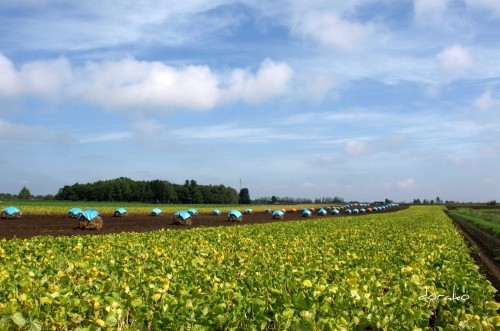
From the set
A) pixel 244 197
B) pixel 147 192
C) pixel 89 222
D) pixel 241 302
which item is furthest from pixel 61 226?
pixel 244 197

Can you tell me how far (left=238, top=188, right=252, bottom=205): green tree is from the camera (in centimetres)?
15962

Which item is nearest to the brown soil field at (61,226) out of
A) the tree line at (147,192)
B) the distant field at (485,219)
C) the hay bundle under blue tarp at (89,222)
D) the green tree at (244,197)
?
the hay bundle under blue tarp at (89,222)

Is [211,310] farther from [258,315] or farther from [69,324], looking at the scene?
[69,324]

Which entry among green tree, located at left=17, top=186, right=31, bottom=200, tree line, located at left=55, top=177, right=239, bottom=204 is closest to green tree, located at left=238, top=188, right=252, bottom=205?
tree line, located at left=55, top=177, right=239, bottom=204

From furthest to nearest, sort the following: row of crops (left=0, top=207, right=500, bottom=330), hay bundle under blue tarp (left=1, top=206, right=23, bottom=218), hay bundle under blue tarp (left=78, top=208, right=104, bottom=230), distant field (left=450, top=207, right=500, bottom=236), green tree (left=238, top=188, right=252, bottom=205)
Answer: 1. green tree (left=238, top=188, right=252, bottom=205)
2. distant field (left=450, top=207, right=500, bottom=236)
3. hay bundle under blue tarp (left=1, top=206, right=23, bottom=218)
4. hay bundle under blue tarp (left=78, top=208, right=104, bottom=230)
5. row of crops (left=0, top=207, right=500, bottom=330)

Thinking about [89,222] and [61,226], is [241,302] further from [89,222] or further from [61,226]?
[61,226]

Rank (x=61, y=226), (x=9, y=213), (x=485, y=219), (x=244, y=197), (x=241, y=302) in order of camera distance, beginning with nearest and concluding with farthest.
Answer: (x=241, y=302), (x=61, y=226), (x=9, y=213), (x=485, y=219), (x=244, y=197)

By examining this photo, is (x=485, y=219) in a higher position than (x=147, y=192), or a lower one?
lower

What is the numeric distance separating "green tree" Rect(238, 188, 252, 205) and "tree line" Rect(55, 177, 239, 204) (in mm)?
7429

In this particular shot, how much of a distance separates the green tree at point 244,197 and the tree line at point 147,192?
743 cm

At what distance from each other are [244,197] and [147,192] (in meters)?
37.8

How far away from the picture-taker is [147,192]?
138m

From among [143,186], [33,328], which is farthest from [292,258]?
[143,186]

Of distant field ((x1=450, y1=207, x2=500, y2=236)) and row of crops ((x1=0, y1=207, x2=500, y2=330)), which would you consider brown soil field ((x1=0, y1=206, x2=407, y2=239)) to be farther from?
distant field ((x1=450, y1=207, x2=500, y2=236))
